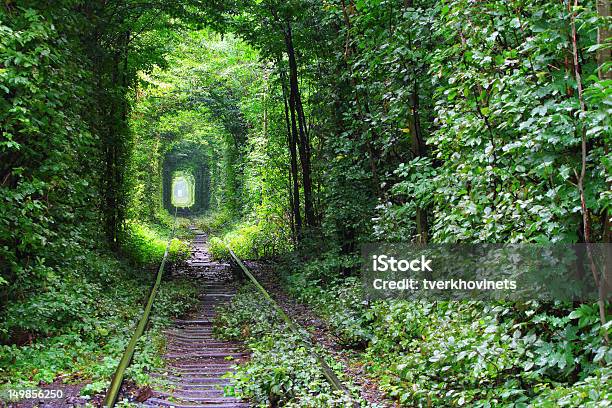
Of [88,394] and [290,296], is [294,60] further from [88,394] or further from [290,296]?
[88,394]

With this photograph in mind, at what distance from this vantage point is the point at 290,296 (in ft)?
44.0

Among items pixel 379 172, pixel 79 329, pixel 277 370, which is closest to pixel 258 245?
pixel 379 172

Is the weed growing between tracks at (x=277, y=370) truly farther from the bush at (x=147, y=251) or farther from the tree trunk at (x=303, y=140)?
the bush at (x=147, y=251)

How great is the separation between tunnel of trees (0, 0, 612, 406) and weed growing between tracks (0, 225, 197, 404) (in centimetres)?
4

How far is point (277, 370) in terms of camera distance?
6.38m

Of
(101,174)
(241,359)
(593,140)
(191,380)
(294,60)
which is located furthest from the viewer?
(101,174)

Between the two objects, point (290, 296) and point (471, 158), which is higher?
point (471, 158)

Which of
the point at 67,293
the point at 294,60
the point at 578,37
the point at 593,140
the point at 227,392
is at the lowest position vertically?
the point at 227,392

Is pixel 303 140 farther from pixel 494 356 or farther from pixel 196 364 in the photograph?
pixel 494 356

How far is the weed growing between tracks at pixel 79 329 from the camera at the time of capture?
6699 millimetres

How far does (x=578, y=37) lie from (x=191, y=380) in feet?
18.5

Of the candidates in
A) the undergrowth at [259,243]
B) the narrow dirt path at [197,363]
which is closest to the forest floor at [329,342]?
the narrow dirt path at [197,363]

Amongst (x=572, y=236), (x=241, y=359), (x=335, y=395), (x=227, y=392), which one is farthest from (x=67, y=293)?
(x=572, y=236)

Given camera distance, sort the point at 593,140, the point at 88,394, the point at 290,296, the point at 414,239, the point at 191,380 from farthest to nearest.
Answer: the point at 290,296
the point at 414,239
the point at 191,380
the point at 88,394
the point at 593,140
